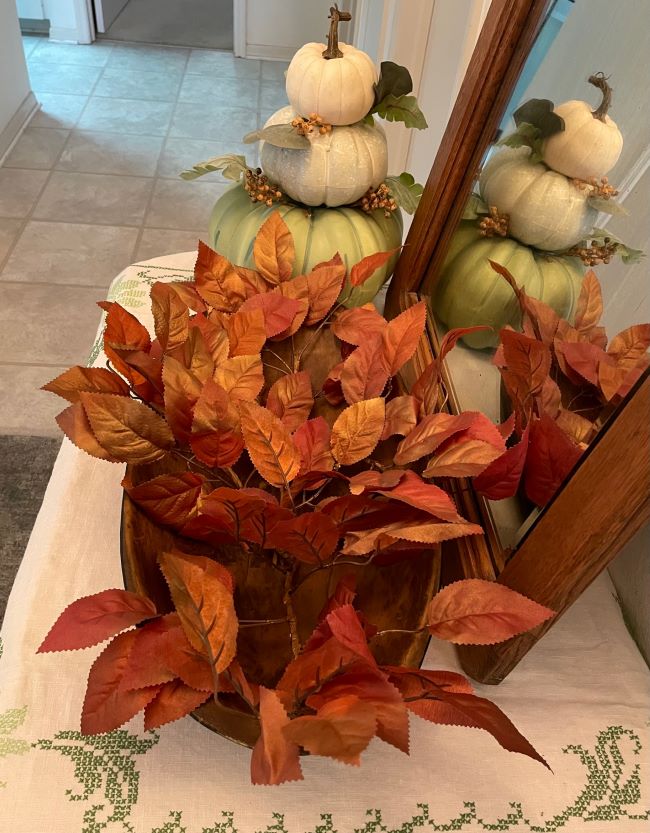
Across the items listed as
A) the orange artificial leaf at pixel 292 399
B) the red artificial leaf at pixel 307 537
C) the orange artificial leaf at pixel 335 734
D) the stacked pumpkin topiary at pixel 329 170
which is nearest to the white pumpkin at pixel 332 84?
the stacked pumpkin topiary at pixel 329 170

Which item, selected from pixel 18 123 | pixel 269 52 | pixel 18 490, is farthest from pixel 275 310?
pixel 269 52

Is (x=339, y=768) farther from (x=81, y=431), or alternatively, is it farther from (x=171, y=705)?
(x=81, y=431)

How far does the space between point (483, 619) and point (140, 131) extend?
1973mm

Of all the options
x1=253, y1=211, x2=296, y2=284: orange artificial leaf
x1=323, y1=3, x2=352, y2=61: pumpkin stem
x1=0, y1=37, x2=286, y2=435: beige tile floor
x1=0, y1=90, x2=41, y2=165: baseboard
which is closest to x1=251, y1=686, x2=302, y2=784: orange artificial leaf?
x1=253, y1=211, x2=296, y2=284: orange artificial leaf

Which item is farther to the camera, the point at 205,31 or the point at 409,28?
the point at 205,31

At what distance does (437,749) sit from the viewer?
1.35ft

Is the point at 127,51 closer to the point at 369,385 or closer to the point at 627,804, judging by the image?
the point at 369,385

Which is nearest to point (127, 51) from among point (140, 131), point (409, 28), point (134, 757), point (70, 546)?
point (140, 131)

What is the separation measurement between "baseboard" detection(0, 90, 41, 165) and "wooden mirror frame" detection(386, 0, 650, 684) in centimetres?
160

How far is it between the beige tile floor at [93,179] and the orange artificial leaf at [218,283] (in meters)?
0.78

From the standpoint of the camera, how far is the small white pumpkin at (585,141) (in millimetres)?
373

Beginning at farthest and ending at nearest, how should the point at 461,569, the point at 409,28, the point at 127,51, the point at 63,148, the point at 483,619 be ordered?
the point at 127,51, the point at 63,148, the point at 409,28, the point at 461,569, the point at 483,619

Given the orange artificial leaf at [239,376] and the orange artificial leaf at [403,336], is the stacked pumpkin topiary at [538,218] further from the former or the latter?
the orange artificial leaf at [239,376]

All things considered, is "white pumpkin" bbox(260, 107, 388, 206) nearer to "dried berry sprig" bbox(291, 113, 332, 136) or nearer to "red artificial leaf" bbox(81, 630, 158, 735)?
"dried berry sprig" bbox(291, 113, 332, 136)
